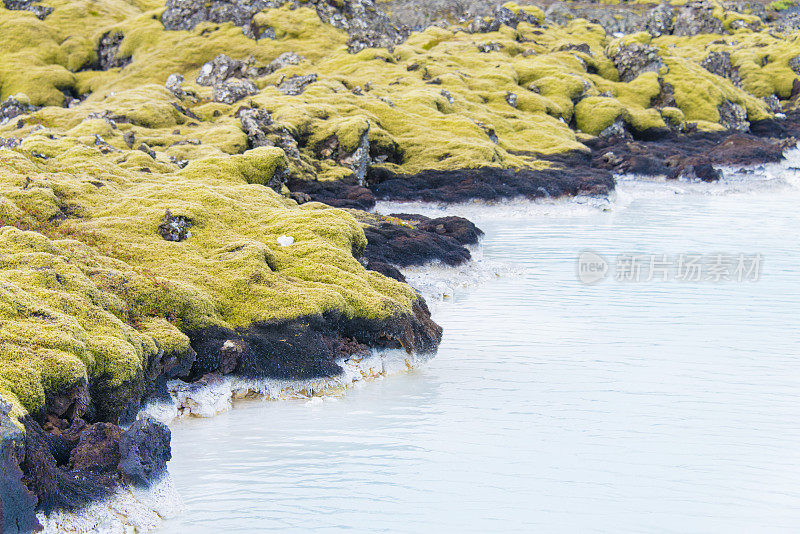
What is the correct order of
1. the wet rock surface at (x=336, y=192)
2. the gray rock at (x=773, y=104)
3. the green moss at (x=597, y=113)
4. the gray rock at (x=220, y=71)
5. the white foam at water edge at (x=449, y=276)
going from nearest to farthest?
the white foam at water edge at (x=449, y=276)
the wet rock surface at (x=336, y=192)
the green moss at (x=597, y=113)
the gray rock at (x=220, y=71)
the gray rock at (x=773, y=104)

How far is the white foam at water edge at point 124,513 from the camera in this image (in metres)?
8.23

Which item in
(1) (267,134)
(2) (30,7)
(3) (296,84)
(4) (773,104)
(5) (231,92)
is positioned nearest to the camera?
(1) (267,134)

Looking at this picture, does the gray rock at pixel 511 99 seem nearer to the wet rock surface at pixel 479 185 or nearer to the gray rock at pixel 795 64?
the wet rock surface at pixel 479 185

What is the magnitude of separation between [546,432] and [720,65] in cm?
8105

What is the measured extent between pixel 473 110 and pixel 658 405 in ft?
140

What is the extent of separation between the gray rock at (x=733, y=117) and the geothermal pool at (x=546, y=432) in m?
49.8

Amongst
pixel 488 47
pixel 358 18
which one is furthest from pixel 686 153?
pixel 358 18

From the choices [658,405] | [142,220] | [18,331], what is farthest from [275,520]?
[142,220]

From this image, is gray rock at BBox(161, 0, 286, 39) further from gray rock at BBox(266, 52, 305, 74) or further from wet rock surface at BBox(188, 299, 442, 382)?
wet rock surface at BBox(188, 299, 442, 382)

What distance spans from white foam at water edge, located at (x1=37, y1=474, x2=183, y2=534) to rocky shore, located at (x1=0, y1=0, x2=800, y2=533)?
0.26ft

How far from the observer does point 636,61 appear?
71188 millimetres

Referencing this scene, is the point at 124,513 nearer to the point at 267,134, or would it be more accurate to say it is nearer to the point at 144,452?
the point at 144,452

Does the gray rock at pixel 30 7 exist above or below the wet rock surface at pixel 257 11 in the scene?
below

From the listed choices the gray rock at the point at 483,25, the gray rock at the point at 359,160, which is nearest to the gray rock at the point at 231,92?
the gray rock at the point at 359,160
